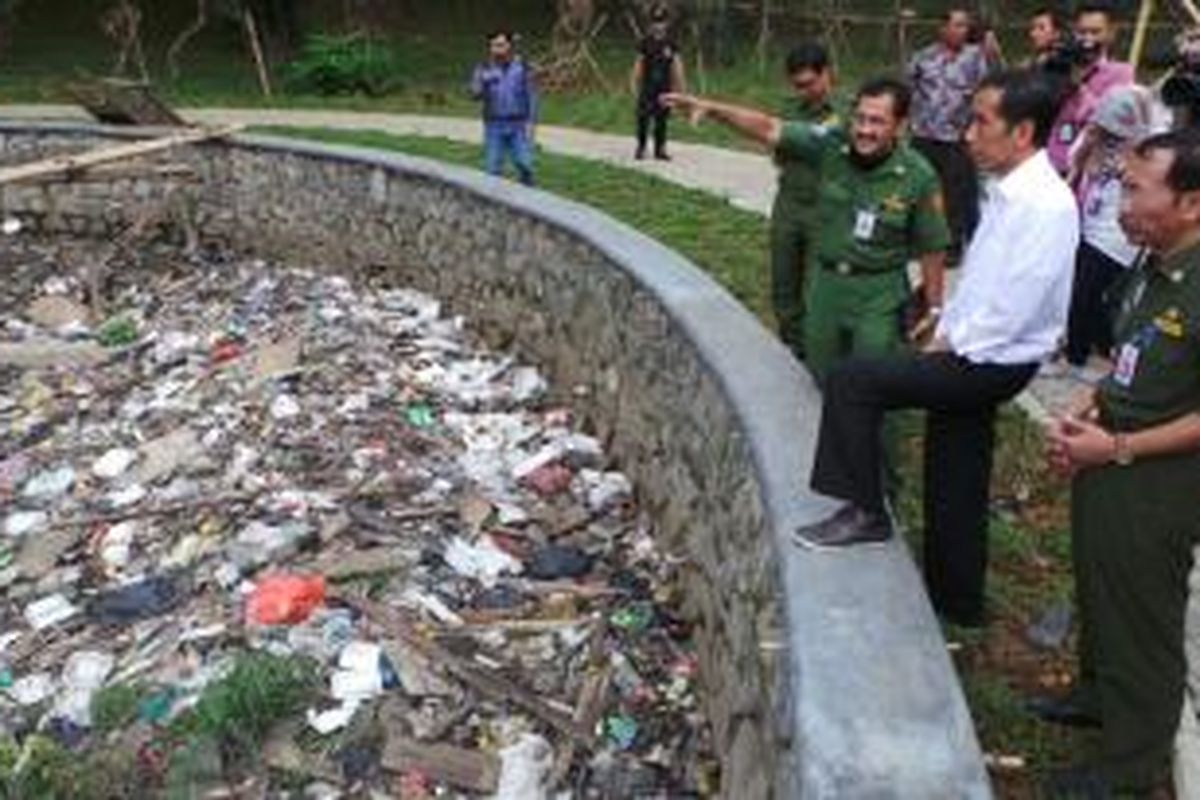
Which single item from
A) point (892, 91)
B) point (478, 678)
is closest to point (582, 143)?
point (478, 678)

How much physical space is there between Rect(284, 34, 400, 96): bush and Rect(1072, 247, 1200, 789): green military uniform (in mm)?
20670

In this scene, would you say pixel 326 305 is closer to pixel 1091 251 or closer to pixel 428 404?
pixel 428 404

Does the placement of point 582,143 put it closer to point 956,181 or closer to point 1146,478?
point 956,181

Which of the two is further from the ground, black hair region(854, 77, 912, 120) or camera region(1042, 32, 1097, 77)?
black hair region(854, 77, 912, 120)

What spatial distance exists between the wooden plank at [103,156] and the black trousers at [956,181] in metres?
6.79

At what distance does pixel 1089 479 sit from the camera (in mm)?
4340

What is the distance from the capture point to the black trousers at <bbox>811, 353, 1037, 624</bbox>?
479cm

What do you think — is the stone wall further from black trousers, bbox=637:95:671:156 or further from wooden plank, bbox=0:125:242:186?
black trousers, bbox=637:95:671:156

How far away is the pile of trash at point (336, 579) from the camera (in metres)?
6.26

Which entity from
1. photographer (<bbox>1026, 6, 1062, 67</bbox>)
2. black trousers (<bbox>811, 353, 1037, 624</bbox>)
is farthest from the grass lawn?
photographer (<bbox>1026, 6, 1062, 67</bbox>)

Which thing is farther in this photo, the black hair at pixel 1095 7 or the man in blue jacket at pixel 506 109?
the man in blue jacket at pixel 506 109

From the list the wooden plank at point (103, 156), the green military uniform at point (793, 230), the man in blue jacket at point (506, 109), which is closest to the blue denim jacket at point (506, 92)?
the man in blue jacket at point (506, 109)

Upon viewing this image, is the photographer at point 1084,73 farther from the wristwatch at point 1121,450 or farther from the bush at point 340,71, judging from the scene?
the bush at point 340,71

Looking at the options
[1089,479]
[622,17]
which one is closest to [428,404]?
[1089,479]
